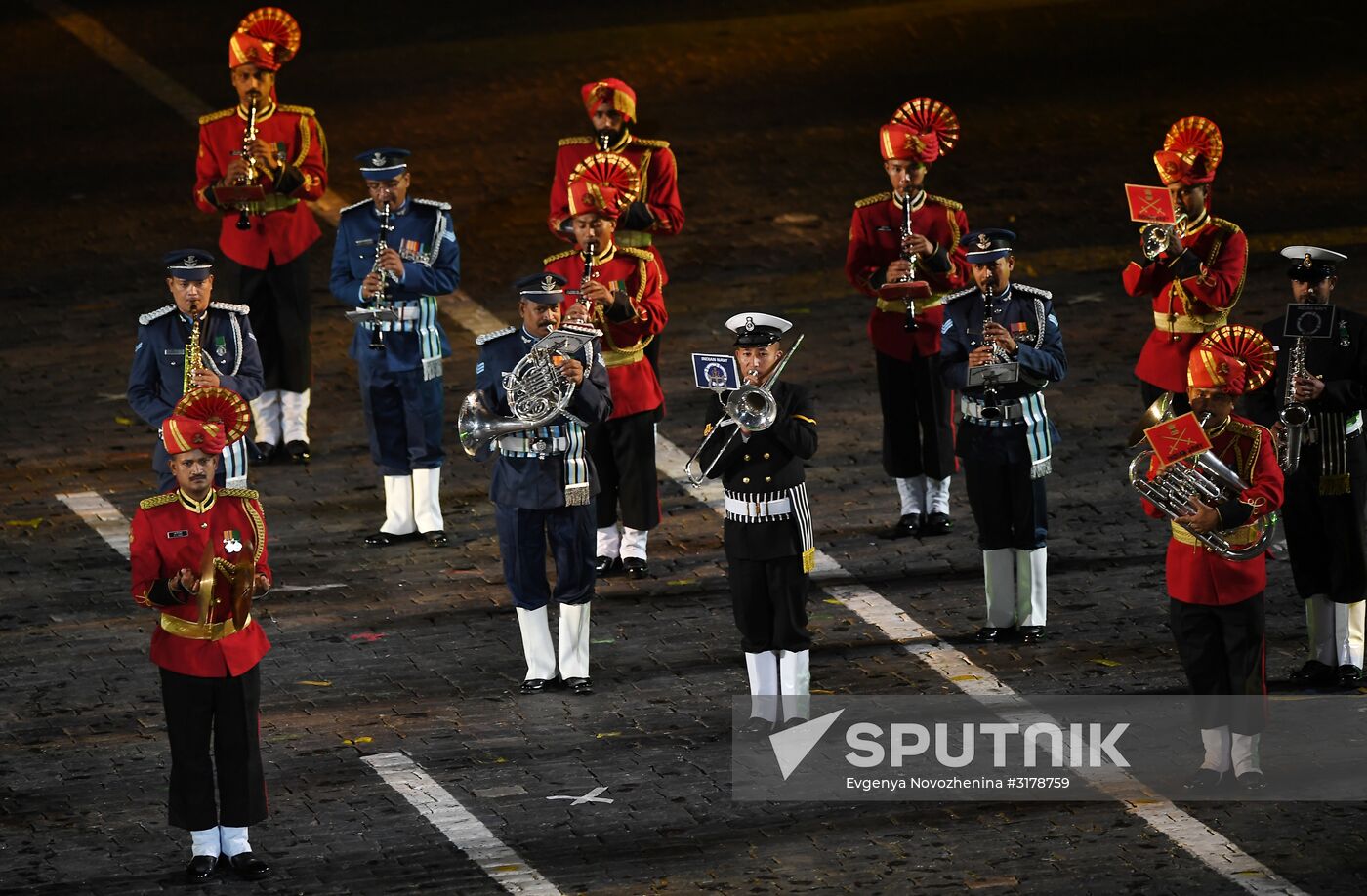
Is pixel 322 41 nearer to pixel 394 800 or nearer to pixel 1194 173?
pixel 1194 173

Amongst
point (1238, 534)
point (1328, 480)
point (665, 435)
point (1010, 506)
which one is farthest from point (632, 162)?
point (1238, 534)

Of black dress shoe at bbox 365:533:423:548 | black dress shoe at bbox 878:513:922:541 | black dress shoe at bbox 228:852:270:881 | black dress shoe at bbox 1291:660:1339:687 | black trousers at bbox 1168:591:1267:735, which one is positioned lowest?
black dress shoe at bbox 228:852:270:881

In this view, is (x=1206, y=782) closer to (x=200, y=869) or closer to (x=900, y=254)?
(x=200, y=869)

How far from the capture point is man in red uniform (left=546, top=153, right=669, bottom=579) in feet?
57.0

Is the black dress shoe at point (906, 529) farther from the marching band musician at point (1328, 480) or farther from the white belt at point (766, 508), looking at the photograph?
the white belt at point (766, 508)

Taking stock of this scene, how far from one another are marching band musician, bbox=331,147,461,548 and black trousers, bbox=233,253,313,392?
173 cm

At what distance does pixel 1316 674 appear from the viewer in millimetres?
15719

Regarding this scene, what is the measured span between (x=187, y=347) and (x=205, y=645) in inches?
161

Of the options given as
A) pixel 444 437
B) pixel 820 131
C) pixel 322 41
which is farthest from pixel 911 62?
pixel 444 437

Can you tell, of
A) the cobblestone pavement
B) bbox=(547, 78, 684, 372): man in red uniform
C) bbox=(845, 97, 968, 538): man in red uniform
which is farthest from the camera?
bbox=(547, 78, 684, 372): man in red uniform

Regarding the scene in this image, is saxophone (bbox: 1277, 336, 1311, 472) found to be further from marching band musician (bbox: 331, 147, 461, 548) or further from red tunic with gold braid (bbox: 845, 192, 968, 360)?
marching band musician (bbox: 331, 147, 461, 548)

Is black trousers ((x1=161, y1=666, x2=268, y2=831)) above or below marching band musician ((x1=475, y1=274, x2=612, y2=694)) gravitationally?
below

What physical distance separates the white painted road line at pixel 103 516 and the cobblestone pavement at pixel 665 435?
0.47ft

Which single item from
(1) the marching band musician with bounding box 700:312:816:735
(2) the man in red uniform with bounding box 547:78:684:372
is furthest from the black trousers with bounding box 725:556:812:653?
(2) the man in red uniform with bounding box 547:78:684:372
